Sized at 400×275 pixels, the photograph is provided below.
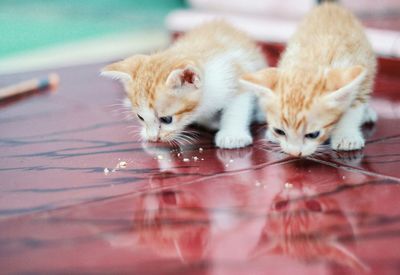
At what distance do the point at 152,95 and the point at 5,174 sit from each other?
1.48 feet

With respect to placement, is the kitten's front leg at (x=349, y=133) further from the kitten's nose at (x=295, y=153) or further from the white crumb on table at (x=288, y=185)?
the white crumb on table at (x=288, y=185)

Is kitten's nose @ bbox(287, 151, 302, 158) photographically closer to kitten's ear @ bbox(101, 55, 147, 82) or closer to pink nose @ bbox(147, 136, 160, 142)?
pink nose @ bbox(147, 136, 160, 142)

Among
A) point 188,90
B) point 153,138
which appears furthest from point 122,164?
point 188,90

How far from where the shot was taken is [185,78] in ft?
5.65

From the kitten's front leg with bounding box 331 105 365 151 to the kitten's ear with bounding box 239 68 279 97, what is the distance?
0.76 ft

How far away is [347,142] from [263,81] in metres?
0.31

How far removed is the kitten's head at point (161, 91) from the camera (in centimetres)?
171

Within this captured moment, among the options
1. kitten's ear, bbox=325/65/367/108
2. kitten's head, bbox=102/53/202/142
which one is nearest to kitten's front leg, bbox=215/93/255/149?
kitten's head, bbox=102/53/202/142

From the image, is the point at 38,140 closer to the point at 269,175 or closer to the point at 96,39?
the point at 269,175

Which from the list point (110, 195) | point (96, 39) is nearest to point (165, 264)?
point (110, 195)

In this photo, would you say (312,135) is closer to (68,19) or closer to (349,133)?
(349,133)

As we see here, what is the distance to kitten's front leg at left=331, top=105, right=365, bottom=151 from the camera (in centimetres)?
171

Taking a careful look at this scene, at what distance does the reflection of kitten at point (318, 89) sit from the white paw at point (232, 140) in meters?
0.07

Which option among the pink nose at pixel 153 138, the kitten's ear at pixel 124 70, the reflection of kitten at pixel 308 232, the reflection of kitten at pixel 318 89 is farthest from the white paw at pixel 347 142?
the kitten's ear at pixel 124 70
